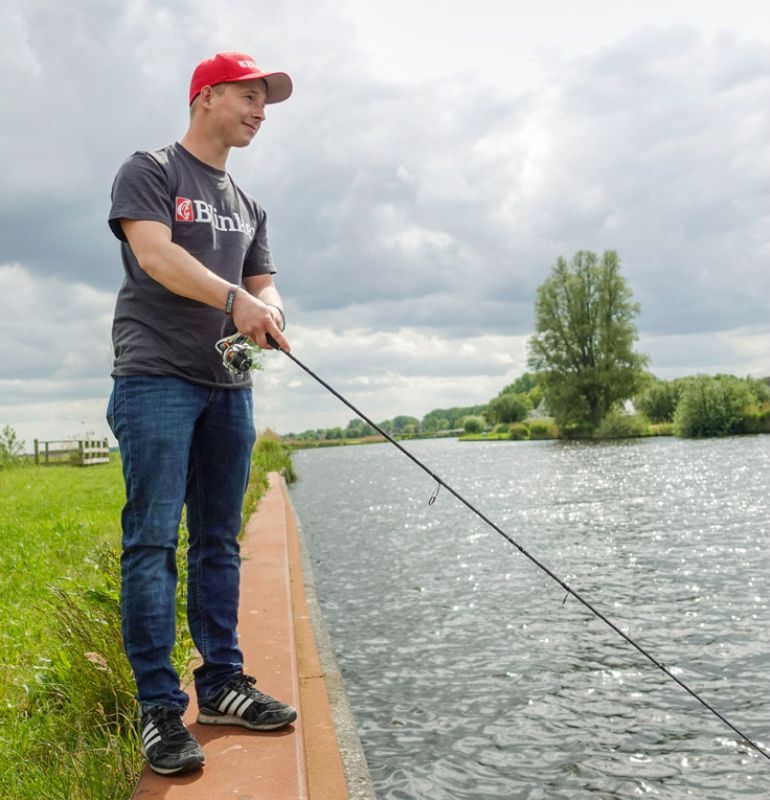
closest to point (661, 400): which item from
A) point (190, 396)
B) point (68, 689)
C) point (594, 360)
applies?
point (594, 360)

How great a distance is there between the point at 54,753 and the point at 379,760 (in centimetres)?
140

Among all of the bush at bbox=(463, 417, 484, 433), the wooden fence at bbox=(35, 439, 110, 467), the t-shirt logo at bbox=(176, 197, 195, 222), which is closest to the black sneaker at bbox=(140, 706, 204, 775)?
→ the t-shirt logo at bbox=(176, 197, 195, 222)

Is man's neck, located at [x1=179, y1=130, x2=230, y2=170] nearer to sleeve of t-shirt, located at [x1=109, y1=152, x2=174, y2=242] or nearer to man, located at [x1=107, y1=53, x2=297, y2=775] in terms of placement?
man, located at [x1=107, y1=53, x2=297, y2=775]

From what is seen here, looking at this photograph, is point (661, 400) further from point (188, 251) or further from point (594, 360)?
point (188, 251)

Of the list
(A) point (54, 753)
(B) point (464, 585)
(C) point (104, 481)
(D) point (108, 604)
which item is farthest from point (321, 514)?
(A) point (54, 753)

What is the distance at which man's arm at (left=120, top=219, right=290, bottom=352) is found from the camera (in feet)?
7.96

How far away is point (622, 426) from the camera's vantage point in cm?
4388

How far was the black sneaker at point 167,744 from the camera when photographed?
7.79 feet

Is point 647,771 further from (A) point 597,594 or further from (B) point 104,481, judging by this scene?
(B) point 104,481

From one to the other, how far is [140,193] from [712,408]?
132ft

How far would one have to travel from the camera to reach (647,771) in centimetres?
333

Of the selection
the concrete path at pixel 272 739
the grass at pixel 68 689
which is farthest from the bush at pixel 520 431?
the concrete path at pixel 272 739

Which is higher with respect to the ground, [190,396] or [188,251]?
[188,251]

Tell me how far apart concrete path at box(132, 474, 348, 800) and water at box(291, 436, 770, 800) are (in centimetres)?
36
